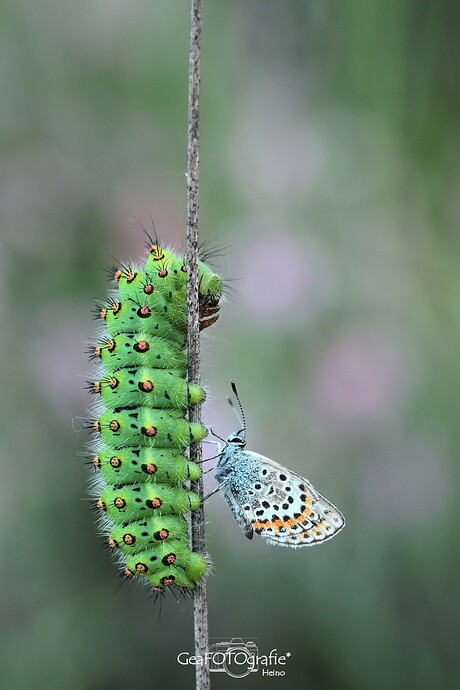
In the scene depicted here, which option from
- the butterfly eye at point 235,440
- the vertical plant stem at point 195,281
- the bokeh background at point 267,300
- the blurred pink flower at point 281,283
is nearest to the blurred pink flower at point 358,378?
the bokeh background at point 267,300

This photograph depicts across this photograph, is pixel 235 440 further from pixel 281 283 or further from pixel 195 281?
pixel 281 283

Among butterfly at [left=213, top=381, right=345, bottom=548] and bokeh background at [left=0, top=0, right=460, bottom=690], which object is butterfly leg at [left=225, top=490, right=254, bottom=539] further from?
bokeh background at [left=0, top=0, right=460, bottom=690]

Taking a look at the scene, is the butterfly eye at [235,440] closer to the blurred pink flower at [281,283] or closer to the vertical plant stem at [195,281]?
the vertical plant stem at [195,281]

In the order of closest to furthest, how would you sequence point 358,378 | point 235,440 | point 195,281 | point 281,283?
Result: point 195,281, point 235,440, point 358,378, point 281,283

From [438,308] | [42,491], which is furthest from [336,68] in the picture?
[42,491]

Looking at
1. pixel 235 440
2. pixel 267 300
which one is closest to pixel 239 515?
pixel 235 440

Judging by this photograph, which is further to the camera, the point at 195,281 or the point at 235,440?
→ the point at 235,440

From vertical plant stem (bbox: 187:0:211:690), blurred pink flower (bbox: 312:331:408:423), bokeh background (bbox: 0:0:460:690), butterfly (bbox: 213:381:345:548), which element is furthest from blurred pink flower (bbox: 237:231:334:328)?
vertical plant stem (bbox: 187:0:211:690)
